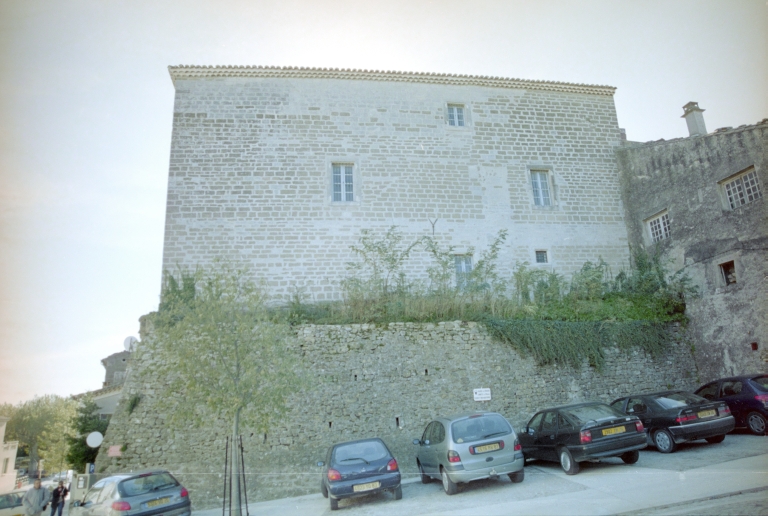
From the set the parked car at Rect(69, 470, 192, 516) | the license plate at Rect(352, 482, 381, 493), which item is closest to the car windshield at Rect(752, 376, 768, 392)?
the license plate at Rect(352, 482, 381, 493)

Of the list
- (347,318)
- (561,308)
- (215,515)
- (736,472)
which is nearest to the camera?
(736,472)

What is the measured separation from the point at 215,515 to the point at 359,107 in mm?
13400

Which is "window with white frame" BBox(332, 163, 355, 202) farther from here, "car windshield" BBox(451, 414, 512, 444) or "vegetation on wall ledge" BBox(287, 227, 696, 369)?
"car windshield" BBox(451, 414, 512, 444)

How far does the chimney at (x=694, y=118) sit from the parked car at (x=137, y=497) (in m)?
18.0

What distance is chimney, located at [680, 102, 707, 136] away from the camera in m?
16.5

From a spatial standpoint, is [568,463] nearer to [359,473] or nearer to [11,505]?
[359,473]

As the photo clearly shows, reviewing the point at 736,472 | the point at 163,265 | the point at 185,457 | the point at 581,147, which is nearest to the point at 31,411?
the point at 163,265

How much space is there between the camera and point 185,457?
1126 cm

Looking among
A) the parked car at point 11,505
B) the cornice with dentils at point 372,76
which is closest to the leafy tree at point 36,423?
the parked car at point 11,505

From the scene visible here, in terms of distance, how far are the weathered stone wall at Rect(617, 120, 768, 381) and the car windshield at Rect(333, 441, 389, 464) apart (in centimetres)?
986

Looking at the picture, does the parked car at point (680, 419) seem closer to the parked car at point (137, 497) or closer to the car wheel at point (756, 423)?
the car wheel at point (756, 423)

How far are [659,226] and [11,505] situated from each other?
2128cm

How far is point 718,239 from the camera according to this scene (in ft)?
44.9

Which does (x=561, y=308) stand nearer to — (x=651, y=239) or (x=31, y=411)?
(x=651, y=239)
